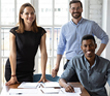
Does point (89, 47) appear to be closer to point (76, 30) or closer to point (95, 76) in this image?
point (95, 76)

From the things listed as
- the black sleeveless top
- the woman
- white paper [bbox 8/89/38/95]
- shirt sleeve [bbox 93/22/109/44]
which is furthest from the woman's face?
shirt sleeve [bbox 93/22/109/44]

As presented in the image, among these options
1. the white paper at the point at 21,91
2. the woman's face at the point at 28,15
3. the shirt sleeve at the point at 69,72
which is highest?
the woman's face at the point at 28,15

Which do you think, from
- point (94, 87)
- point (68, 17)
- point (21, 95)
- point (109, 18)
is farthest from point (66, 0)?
point (21, 95)

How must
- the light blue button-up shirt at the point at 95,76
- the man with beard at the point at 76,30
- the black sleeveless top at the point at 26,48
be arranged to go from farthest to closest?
the man with beard at the point at 76,30 → the black sleeveless top at the point at 26,48 → the light blue button-up shirt at the point at 95,76

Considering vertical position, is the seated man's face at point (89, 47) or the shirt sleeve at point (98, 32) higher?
the shirt sleeve at point (98, 32)

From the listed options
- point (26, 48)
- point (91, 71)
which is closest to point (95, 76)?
point (91, 71)

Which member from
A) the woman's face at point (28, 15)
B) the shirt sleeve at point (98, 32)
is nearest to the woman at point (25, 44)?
the woman's face at point (28, 15)

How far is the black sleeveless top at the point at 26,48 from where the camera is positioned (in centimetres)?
230

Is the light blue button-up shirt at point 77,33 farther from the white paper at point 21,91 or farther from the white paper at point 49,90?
the white paper at point 21,91

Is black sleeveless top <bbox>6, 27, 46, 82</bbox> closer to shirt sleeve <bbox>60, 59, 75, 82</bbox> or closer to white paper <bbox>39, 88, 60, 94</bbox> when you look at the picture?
shirt sleeve <bbox>60, 59, 75, 82</bbox>

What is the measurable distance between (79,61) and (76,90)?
486 millimetres

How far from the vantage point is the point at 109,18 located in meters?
3.75

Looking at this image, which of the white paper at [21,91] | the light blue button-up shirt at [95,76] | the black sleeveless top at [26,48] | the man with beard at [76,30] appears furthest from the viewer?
the man with beard at [76,30]

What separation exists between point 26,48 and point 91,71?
2.66 feet
